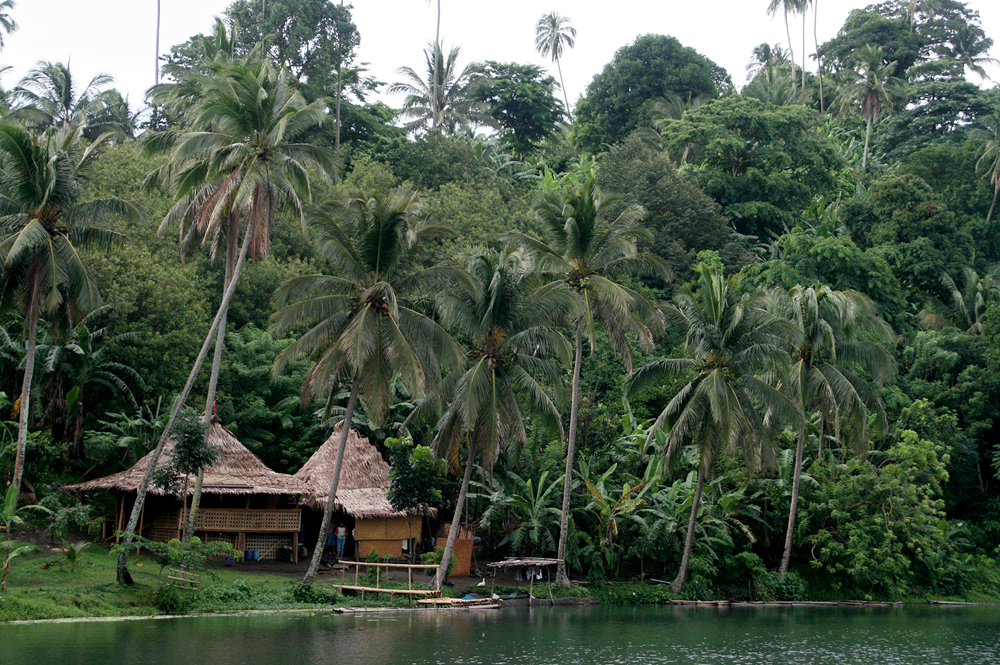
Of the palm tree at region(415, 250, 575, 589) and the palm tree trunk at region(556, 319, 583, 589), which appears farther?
the palm tree trunk at region(556, 319, 583, 589)

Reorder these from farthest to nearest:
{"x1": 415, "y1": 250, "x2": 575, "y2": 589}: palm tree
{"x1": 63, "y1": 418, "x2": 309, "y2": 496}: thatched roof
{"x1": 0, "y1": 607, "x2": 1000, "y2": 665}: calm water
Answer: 1. {"x1": 63, "y1": 418, "x2": 309, "y2": 496}: thatched roof
2. {"x1": 415, "y1": 250, "x2": 575, "y2": 589}: palm tree
3. {"x1": 0, "y1": 607, "x2": 1000, "y2": 665}: calm water

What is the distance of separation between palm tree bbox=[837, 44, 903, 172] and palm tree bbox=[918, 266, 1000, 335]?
1360 centimetres

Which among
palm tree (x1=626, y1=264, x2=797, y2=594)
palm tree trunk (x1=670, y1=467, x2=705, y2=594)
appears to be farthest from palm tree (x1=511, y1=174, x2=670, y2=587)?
palm tree trunk (x1=670, y1=467, x2=705, y2=594)

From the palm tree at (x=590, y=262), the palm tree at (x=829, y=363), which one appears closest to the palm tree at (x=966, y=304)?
the palm tree at (x=829, y=363)

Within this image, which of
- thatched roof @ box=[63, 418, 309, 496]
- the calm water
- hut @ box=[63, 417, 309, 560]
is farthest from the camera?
hut @ box=[63, 417, 309, 560]

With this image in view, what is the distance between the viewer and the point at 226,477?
25797 mm

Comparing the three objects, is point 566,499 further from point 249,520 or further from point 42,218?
point 42,218

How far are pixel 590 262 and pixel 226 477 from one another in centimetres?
1244

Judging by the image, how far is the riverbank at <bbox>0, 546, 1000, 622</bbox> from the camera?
18562 millimetres

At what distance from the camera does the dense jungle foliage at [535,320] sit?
909 inches

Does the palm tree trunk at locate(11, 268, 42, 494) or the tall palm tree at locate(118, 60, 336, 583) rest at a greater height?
the tall palm tree at locate(118, 60, 336, 583)

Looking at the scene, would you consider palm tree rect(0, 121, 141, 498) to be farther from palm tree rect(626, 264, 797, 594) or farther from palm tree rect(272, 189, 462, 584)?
palm tree rect(626, 264, 797, 594)

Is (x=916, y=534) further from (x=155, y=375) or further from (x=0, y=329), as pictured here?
(x=0, y=329)

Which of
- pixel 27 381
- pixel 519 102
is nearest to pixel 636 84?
pixel 519 102
